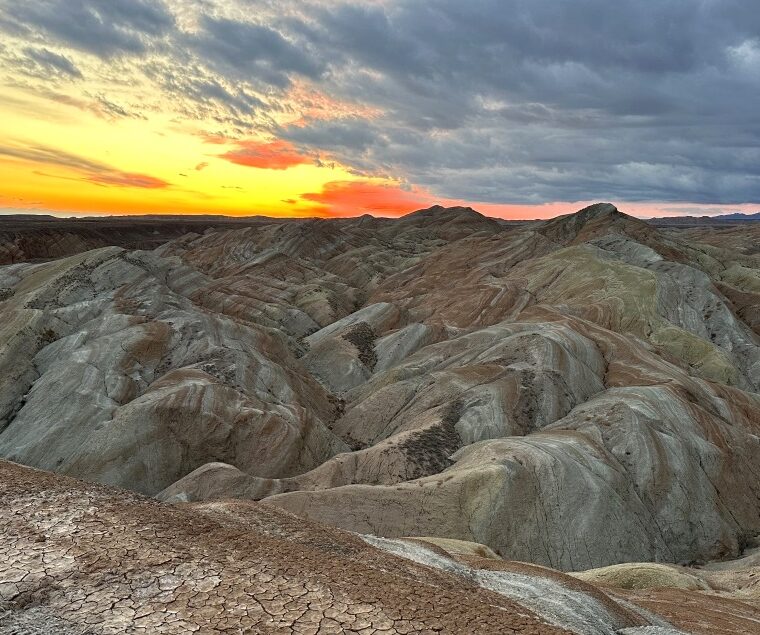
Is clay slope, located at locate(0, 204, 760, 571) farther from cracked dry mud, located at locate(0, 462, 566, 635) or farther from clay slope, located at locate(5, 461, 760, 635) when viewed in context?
cracked dry mud, located at locate(0, 462, 566, 635)

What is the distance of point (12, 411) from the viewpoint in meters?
41.7

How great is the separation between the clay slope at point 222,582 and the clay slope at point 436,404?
15654 millimetres

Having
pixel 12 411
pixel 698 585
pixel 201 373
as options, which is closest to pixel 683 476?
pixel 698 585

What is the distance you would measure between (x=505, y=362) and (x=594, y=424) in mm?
11120

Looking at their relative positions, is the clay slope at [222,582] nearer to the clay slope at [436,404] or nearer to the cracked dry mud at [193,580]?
the cracked dry mud at [193,580]

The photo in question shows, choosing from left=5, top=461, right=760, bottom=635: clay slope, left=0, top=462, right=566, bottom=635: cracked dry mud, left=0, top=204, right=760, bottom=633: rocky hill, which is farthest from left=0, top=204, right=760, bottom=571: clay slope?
left=0, top=462, right=566, bottom=635: cracked dry mud

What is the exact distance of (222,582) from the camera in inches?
384

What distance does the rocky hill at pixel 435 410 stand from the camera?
97.0 feet

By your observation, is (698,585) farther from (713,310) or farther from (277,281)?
(277,281)

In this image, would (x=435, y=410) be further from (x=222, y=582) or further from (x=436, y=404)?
(x=222, y=582)

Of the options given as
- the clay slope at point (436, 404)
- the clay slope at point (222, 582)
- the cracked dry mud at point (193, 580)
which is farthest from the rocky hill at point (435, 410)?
the cracked dry mud at point (193, 580)

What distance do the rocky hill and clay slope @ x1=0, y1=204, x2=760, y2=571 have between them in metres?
0.17

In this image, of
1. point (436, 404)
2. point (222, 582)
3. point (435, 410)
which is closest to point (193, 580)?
point (222, 582)

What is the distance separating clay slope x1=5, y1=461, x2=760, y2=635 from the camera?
8.79m
